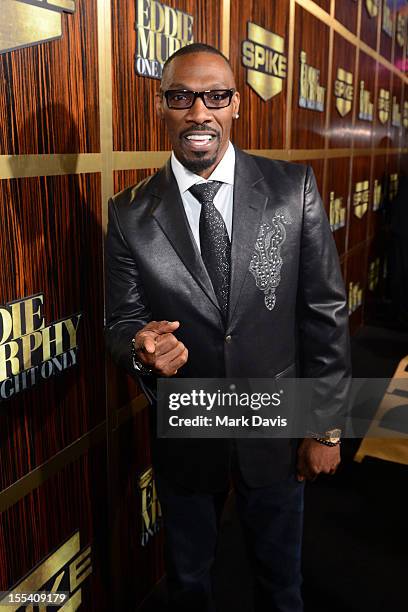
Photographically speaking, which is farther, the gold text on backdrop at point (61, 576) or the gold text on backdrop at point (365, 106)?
the gold text on backdrop at point (365, 106)

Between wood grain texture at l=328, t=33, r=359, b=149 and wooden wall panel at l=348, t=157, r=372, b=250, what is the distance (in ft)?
1.02

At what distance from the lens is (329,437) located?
1.40 m

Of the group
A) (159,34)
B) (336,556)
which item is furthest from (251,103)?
(336,556)

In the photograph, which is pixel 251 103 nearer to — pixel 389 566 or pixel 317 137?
pixel 317 137

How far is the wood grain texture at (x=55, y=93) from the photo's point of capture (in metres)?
1.23

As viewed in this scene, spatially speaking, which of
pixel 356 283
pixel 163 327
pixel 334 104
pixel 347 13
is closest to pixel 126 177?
pixel 163 327

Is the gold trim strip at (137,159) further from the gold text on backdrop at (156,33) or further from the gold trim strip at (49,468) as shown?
the gold trim strip at (49,468)

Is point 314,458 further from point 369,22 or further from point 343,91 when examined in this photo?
point 369,22

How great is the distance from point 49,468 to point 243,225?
757 mm

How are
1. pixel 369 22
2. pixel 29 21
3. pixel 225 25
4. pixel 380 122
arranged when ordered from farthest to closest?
1. pixel 380 122
2. pixel 369 22
3. pixel 225 25
4. pixel 29 21

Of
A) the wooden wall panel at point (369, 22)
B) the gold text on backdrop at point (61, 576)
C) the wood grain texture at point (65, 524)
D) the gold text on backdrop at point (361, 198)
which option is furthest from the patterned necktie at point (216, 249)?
the wooden wall panel at point (369, 22)

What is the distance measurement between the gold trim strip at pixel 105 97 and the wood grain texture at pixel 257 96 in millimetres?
794

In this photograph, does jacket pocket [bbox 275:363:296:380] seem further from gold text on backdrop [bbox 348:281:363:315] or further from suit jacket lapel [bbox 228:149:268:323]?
gold text on backdrop [bbox 348:281:363:315]

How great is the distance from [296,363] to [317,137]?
2.22 m
